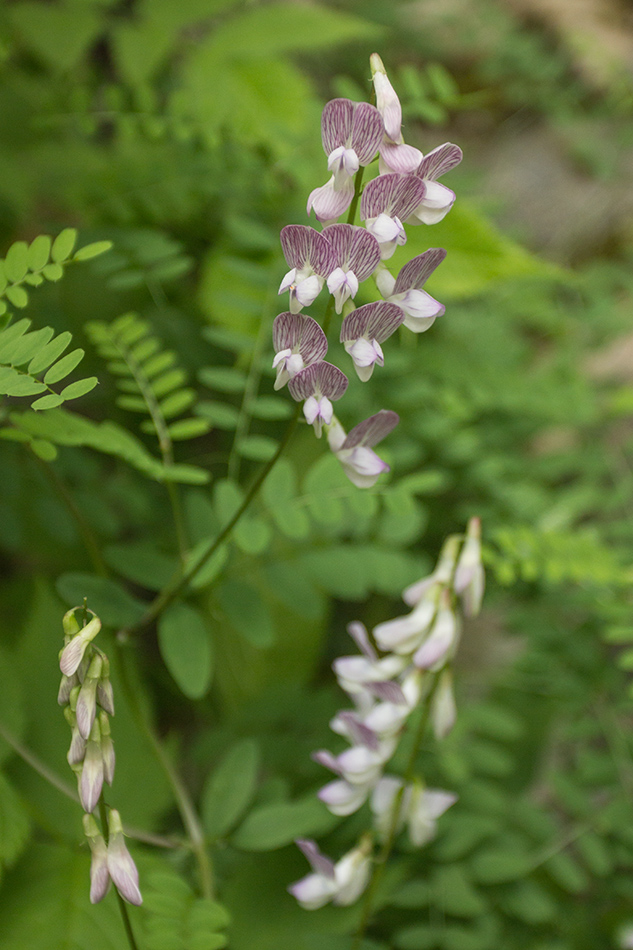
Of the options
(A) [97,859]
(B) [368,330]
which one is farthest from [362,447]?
(A) [97,859]

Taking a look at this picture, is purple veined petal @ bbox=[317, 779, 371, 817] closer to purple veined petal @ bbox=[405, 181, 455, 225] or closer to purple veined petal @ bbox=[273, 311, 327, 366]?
purple veined petal @ bbox=[273, 311, 327, 366]

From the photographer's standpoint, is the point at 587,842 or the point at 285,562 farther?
the point at 587,842

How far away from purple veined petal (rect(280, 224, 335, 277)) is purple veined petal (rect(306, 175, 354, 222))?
0.02 meters

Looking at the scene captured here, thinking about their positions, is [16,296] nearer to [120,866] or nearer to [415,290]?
[415,290]

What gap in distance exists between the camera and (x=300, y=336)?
1.91 feet

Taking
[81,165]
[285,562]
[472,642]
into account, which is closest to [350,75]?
[81,165]

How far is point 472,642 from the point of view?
6.35ft

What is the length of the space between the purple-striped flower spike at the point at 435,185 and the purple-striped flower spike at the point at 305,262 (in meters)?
0.09

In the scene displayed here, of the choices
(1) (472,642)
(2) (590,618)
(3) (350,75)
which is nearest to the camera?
(2) (590,618)

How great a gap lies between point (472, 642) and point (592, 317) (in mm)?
1007

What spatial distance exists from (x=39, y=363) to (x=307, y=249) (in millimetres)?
279

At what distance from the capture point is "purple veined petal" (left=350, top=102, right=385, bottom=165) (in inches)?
21.5

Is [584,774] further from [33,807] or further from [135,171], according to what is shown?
[135,171]

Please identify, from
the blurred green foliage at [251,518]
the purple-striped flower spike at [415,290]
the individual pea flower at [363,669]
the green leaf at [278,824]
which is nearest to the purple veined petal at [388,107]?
the purple-striped flower spike at [415,290]
